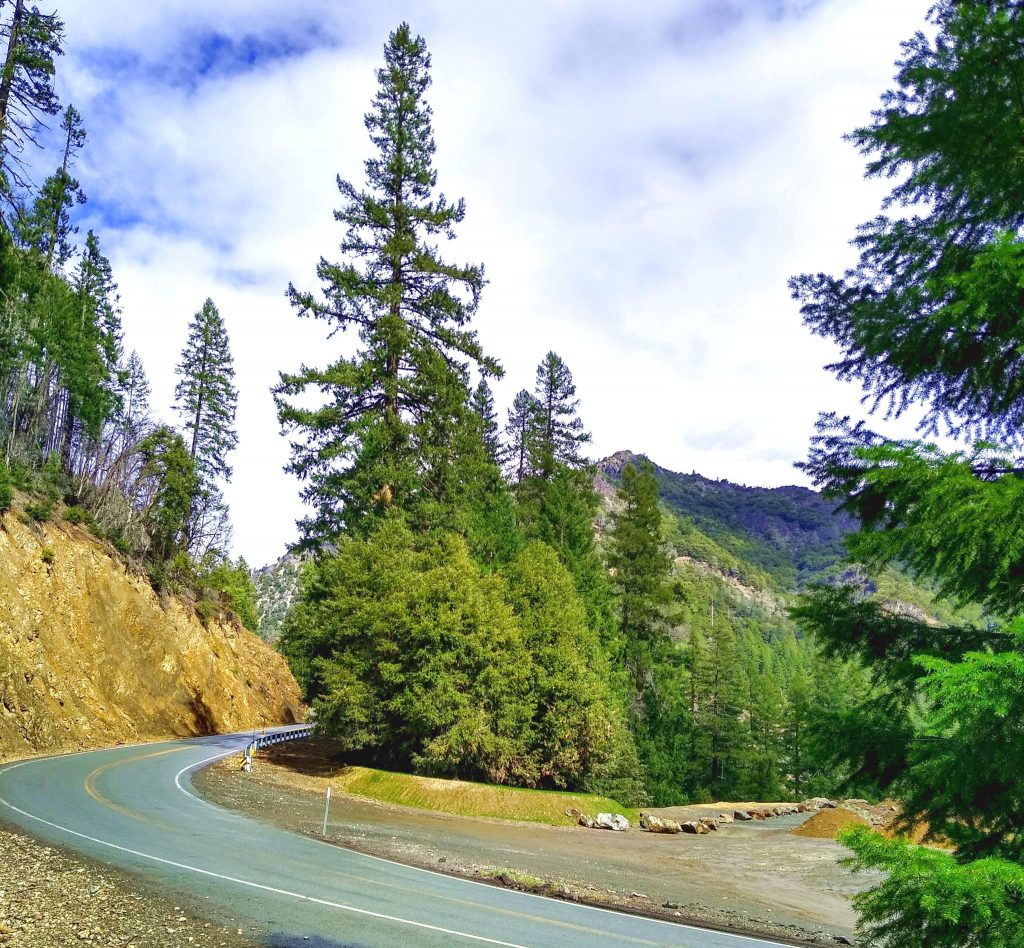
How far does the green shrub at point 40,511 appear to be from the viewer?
1222 inches

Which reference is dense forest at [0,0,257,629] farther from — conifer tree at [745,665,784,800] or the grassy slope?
conifer tree at [745,665,784,800]

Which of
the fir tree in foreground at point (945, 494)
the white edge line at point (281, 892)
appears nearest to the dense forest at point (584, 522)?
the fir tree in foreground at point (945, 494)

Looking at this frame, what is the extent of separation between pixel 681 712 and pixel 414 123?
45.3 meters

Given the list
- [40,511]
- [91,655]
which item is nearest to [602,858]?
[91,655]

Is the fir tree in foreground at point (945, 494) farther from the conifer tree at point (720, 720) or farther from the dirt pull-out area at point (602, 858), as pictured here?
the conifer tree at point (720, 720)

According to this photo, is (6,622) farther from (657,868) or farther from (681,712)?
(681,712)

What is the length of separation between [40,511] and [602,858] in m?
29.0

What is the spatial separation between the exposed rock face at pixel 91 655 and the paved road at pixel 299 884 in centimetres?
1072

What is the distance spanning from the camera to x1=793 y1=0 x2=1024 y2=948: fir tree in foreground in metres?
3.33

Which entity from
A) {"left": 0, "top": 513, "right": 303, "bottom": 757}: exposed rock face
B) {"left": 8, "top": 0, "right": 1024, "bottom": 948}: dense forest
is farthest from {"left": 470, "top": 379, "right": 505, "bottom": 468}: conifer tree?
{"left": 0, "top": 513, "right": 303, "bottom": 757}: exposed rock face

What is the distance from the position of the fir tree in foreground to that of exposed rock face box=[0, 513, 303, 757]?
2940cm

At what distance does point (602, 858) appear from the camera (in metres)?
18.5

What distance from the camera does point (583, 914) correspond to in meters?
11.8

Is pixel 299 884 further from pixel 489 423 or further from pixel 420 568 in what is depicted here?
pixel 489 423
